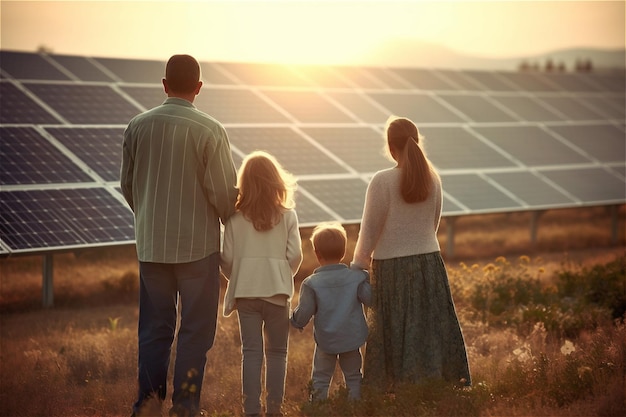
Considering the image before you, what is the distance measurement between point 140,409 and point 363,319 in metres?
1.73

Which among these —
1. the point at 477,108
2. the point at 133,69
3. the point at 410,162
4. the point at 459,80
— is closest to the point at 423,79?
the point at 459,80

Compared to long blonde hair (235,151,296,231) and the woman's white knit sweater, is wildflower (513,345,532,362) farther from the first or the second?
long blonde hair (235,151,296,231)

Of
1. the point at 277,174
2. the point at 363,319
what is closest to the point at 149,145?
the point at 277,174

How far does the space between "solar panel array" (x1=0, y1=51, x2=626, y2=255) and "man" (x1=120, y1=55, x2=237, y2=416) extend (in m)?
5.22

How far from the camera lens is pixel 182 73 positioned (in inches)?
248

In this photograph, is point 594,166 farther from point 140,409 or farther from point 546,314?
point 140,409

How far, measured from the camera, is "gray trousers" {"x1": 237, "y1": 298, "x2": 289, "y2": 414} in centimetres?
655

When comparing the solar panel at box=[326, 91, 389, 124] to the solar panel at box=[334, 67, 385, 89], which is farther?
the solar panel at box=[334, 67, 385, 89]

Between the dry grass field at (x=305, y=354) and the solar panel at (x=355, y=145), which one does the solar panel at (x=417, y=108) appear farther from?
the dry grass field at (x=305, y=354)

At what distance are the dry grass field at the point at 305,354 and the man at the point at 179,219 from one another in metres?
0.58

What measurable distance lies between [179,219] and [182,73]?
999 millimetres

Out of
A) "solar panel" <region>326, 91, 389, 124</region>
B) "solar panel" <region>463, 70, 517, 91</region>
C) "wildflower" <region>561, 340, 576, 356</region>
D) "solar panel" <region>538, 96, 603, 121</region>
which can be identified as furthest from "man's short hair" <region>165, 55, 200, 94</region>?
"solar panel" <region>538, 96, 603, 121</region>

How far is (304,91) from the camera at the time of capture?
64.4ft

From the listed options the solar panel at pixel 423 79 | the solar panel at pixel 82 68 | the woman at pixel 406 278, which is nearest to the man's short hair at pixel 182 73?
the woman at pixel 406 278
